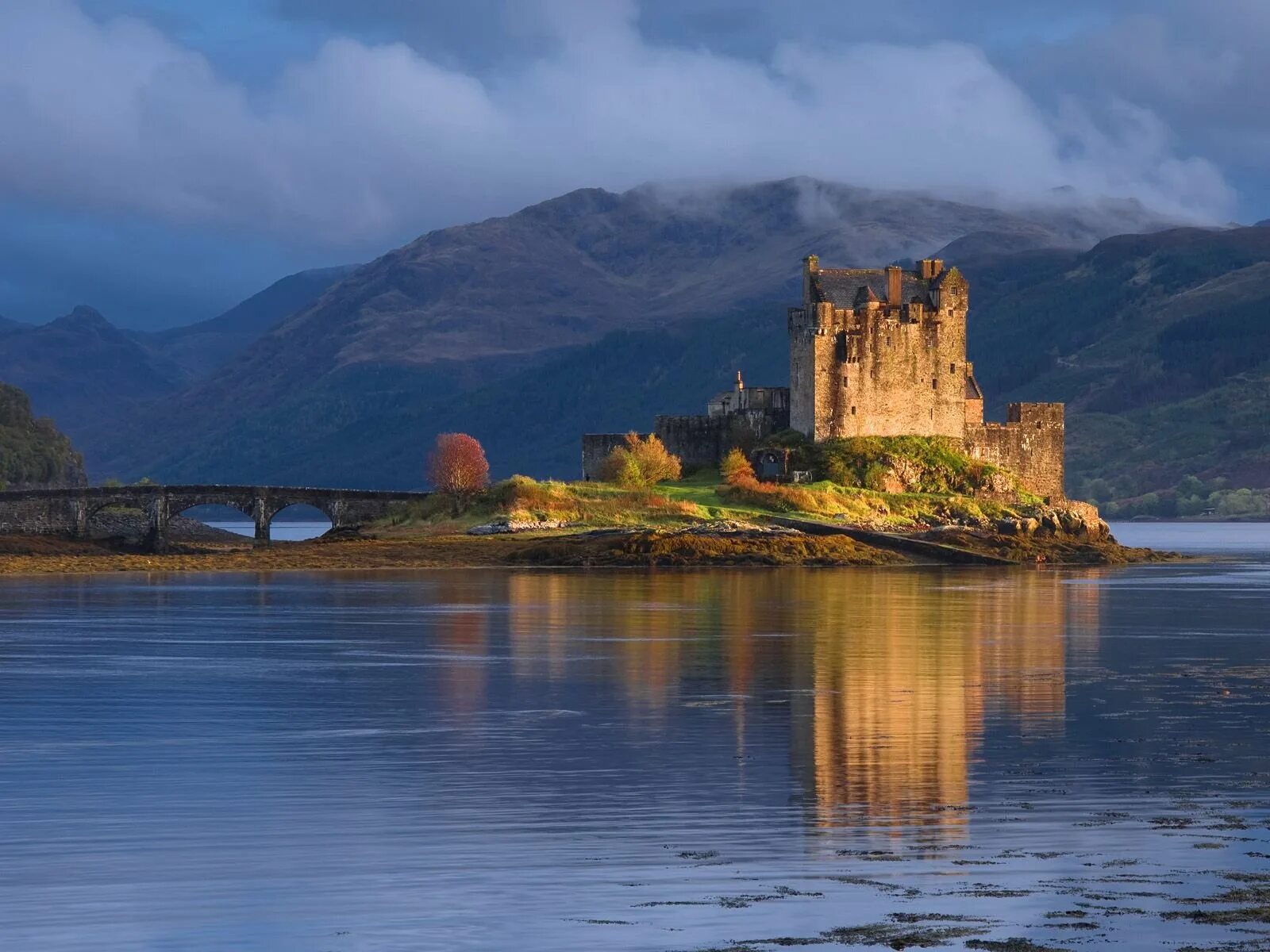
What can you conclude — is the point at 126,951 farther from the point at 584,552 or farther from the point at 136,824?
the point at 584,552

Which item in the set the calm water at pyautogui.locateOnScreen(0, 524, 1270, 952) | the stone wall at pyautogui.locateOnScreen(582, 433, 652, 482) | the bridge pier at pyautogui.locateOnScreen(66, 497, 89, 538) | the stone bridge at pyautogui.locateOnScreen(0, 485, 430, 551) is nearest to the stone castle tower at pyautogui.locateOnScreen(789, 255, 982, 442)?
the stone wall at pyautogui.locateOnScreen(582, 433, 652, 482)

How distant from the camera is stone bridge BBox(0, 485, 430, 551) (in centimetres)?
9781

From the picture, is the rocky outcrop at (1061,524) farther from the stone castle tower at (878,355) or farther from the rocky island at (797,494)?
the stone castle tower at (878,355)

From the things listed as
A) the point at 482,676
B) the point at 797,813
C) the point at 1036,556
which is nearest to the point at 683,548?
the point at 1036,556

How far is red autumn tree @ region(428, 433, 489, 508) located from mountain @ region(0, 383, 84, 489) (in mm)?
39771

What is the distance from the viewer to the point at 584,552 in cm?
8281

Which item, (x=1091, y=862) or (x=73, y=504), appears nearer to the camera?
(x=1091, y=862)

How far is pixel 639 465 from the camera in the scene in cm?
9662

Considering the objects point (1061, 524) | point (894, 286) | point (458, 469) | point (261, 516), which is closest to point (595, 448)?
point (458, 469)

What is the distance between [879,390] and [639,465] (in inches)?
502

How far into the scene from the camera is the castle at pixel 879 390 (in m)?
99.7

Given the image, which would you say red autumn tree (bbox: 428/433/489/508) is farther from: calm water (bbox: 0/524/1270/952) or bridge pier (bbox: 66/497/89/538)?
calm water (bbox: 0/524/1270/952)

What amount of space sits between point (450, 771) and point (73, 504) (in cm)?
7826

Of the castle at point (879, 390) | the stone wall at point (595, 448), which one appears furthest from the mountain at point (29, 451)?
the castle at point (879, 390)
